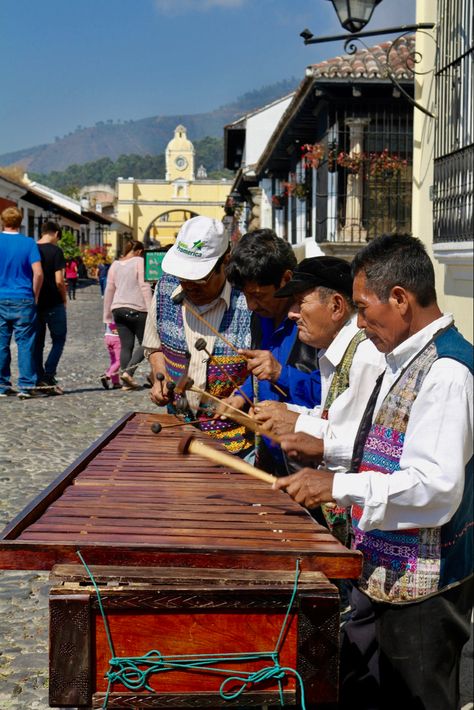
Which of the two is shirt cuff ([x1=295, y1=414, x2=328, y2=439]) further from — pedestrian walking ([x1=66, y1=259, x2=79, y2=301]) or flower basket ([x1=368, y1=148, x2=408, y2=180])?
pedestrian walking ([x1=66, y1=259, x2=79, y2=301])

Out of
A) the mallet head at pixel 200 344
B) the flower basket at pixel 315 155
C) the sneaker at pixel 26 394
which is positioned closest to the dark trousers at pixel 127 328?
the sneaker at pixel 26 394

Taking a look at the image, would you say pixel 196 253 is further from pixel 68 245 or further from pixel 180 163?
pixel 180 163

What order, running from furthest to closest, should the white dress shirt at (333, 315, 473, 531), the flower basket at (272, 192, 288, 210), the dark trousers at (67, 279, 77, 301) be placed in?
the dark trousers at (67, 279, 77, 301), the flower basket at (272, 192, 288, 210), the white dress shirt at (333, 315, 473, 531)

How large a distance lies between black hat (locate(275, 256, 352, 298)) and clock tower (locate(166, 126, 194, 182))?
95545 millimetres

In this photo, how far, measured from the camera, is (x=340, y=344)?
365 centimetres

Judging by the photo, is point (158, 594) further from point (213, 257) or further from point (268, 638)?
point (213, 257)

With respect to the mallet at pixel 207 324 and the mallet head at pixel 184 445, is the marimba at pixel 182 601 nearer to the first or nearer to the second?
the mallet head at pixel 184 445

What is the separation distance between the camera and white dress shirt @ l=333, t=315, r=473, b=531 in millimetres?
2559

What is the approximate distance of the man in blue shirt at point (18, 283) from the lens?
10516mm

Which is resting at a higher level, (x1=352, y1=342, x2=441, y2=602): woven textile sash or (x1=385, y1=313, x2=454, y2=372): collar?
(x1=385, y1=313, x2=454, y2=372): collar

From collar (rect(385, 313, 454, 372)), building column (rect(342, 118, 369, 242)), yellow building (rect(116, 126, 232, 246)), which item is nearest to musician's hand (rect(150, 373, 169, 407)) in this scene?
collar (rect(385, 313, 454, 372))

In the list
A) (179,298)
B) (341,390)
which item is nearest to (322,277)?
(341,390)

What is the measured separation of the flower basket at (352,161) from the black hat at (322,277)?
1169cm

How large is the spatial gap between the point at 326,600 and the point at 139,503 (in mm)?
667
